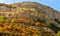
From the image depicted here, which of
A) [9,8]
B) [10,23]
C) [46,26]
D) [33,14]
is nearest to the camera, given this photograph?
[10,23]

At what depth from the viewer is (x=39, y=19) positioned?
3472 cm

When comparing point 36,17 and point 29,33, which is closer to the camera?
point 29,33

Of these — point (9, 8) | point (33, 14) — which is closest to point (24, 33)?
point (33, 14)

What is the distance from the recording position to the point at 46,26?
3338cm

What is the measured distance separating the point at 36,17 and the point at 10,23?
5294mm

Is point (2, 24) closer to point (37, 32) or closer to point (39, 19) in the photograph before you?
point (37, 32)

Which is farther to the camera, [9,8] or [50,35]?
[9,8]

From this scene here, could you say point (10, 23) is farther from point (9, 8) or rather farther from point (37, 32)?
point (9, 8)

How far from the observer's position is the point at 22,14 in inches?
1384

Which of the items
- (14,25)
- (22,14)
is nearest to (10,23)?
(14,25)

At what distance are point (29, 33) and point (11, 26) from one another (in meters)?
2.07

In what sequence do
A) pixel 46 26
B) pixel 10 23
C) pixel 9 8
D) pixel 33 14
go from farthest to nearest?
pixel 9 8
pixel 33 14
pixel 46 26
pixel 10 23

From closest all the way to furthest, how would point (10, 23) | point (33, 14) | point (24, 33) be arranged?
point (24, 33) < point (10, 23) < point (33, 14)

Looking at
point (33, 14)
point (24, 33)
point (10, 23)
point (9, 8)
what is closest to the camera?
point (24, 33)
